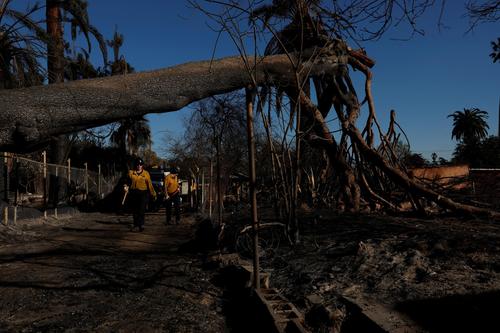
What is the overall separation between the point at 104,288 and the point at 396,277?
10.9 ft

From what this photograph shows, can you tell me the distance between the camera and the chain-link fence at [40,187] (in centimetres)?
1323

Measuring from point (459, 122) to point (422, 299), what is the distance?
78.0 metres

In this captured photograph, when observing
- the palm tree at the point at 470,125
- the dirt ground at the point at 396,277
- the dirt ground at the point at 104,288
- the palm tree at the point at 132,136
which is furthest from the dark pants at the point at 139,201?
the palm tree at the point at 470,125

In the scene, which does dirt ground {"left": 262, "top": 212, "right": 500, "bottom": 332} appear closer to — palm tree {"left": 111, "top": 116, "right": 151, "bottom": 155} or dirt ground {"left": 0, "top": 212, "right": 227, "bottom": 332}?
dirt ground {"left": 0, "top": 212, "right": 227, "bottom": 332}

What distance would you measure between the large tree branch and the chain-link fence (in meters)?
4.98

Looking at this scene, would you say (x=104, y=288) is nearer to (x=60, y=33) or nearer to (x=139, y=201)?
(x=139, y=201)

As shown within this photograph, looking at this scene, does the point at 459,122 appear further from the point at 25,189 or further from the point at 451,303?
the point at 451,303

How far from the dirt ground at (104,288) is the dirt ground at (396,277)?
3.23 feet

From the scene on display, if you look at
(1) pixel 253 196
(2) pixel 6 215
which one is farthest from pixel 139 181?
(1) pixel 253 196

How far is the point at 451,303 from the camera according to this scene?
4.29 meters

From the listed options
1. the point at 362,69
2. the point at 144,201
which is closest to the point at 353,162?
the point at 362,69

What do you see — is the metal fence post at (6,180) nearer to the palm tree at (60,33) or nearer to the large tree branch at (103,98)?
the palm tree at (60,33)

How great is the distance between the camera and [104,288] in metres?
6.36

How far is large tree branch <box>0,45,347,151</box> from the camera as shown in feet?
19.3
